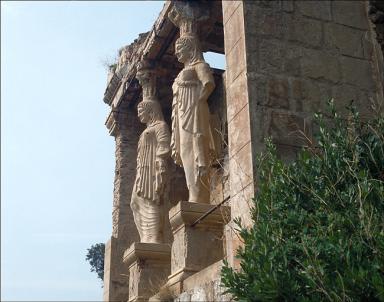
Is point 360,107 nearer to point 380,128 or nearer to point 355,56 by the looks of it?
point 355,56

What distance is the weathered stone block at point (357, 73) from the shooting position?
198 inches

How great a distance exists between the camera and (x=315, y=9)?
17.0 ft

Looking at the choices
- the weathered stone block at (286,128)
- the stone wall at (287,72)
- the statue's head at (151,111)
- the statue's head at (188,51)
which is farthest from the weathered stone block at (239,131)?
the statue's head at (151,111)

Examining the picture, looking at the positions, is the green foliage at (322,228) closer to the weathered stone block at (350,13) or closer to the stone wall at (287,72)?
the stone wall at (287,72)

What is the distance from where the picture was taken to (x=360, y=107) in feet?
16.3

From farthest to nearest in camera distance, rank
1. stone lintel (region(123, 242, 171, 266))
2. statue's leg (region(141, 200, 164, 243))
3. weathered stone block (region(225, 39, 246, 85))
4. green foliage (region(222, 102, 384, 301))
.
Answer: statue's leg (region(141, 200, 164, 243))
stone lintel (region(123, 242, 171, 266))
weathered stone block (region(225, 39, 246, 85))
green foliage (region(222, 102, 384, 301))

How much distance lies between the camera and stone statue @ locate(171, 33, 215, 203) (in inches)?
249

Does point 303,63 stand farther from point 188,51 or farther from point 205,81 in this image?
point 188,51

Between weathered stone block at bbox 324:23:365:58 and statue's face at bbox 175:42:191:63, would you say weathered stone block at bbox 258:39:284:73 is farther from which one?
statue's face at bbox 175:42:191:63

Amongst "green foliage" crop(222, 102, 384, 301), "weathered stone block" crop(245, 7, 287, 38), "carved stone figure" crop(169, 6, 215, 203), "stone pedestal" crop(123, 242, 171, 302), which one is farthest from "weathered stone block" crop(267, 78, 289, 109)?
"stone pedestal" crop(123, 242, 171, 302)

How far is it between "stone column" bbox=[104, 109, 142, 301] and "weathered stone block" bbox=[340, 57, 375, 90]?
4.75m

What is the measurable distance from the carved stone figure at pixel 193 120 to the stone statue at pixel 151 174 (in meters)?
1.00

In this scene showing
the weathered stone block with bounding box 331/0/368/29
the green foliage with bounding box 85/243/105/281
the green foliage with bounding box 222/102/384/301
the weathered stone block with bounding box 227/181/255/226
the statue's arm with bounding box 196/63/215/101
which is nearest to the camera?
the green foliage with bounding box 222/102/384/301

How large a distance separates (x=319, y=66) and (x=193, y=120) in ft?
6.04
